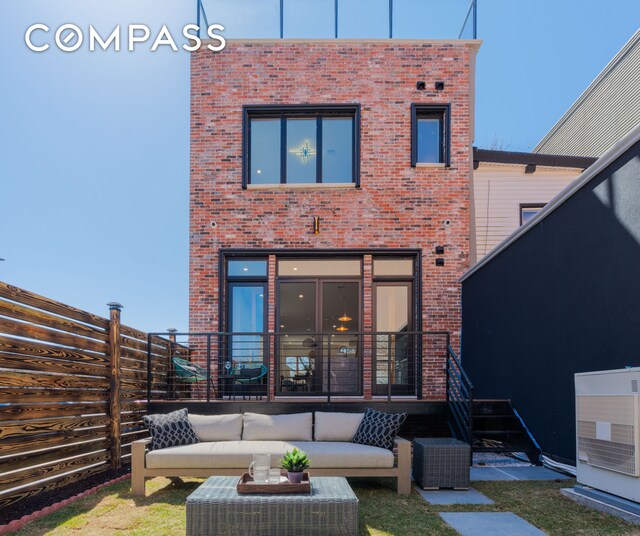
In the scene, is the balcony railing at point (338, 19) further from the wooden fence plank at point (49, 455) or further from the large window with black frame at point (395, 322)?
the wooden fence plank at point (49, 455)

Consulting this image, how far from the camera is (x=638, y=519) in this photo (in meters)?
3.99

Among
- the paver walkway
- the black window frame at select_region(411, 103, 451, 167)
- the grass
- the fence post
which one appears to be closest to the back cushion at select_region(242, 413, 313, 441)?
the grass

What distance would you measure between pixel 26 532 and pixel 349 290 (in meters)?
5.75

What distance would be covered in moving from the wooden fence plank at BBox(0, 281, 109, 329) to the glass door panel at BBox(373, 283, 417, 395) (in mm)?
4175

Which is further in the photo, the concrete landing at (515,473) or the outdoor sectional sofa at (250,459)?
the concrete landing at (515,473)

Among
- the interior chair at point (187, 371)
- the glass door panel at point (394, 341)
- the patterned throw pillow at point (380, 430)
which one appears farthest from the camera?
the glass door panel at point (394, 341)

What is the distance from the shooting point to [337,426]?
20.2ft

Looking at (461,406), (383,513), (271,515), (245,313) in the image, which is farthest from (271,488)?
(245,313)

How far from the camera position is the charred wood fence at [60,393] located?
14.9 feet

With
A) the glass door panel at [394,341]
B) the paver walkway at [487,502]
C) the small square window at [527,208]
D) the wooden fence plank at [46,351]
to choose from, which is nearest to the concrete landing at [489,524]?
the paver walkway at [487,502]

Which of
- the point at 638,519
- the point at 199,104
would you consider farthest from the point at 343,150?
the point at 638,519

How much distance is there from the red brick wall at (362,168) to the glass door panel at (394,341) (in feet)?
0.96

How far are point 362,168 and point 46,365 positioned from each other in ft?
18.5

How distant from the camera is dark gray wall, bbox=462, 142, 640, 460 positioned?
4910 millimetres
